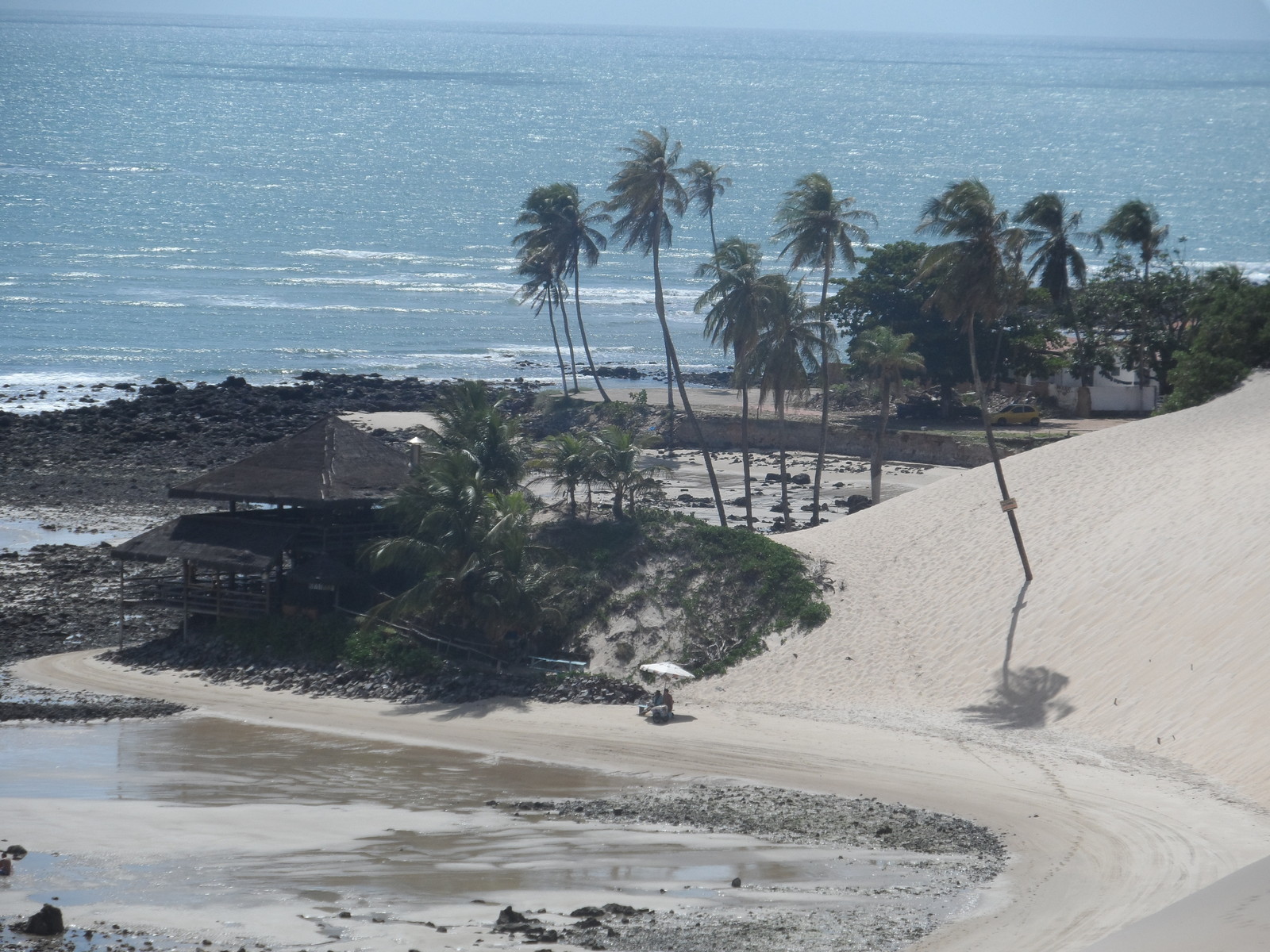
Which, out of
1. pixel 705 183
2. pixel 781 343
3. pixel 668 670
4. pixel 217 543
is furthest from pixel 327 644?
pixel 705 183

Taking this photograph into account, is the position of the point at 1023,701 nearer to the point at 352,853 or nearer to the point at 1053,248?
the point at 352,853

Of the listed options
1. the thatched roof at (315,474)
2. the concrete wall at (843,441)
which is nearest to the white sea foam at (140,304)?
the concrete wall at (843,441)

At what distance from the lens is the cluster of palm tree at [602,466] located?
31906mm

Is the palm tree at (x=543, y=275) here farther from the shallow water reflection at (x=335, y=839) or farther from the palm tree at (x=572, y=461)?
the shallow water reflection at (x=335, y=839)

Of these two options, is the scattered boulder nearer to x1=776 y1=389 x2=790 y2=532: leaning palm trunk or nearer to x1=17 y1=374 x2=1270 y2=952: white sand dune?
x1=17 y1=374 x2=1270 y2=952: white sand dune

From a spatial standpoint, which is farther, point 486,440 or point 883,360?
point 883,360

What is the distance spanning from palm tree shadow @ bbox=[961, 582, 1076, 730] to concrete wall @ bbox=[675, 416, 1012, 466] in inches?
843

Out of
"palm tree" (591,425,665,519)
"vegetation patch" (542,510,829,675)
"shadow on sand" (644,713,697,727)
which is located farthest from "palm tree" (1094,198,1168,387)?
"shadow on sand" (644,713,697,727)

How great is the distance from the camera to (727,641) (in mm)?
29578

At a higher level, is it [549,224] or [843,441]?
[549,224]

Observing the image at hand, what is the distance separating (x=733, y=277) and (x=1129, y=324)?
24.8m

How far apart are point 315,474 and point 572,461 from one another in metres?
5.55

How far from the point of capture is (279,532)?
31031 millimetres

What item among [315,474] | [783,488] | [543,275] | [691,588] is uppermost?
[543,275]
